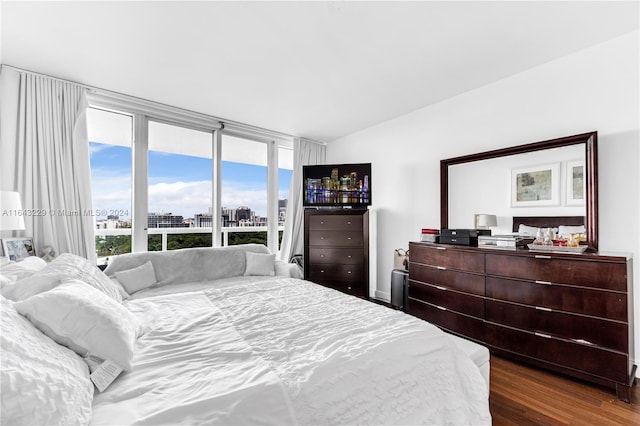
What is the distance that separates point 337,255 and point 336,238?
0.23 metres

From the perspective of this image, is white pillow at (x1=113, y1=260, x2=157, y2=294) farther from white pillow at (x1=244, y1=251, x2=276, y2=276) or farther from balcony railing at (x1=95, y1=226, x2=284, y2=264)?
white pillow at (x1=244, y1=251, x2=276, y2=276)

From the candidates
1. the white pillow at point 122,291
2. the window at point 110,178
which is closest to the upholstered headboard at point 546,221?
the white pillow at point 122,291

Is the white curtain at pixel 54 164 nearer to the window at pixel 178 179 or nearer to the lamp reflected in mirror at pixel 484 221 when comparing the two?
the window at pixel 178 179

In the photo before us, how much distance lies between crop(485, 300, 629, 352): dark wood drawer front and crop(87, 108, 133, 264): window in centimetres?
395

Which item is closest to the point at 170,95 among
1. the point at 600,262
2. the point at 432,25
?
the point at 432,25

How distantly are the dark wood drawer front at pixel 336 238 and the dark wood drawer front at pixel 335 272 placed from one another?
29 cm

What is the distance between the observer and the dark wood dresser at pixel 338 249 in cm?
384

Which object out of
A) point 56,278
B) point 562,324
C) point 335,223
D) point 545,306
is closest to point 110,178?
point 56,278

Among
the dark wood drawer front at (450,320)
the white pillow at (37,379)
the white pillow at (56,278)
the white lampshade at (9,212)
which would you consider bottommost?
the dark wood drawer front at (450,320)

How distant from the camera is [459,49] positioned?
231 centimetres

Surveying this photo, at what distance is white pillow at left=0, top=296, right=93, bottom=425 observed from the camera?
662 millimetres

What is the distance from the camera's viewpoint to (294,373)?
1068mm

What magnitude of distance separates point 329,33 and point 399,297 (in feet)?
9.39

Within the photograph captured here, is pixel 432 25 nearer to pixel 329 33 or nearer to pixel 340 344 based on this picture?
pixel 329 33
